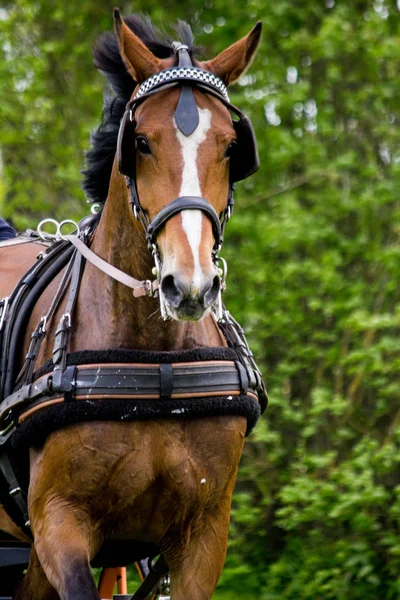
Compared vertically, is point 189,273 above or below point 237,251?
below

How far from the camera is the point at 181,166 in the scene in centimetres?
→ 280

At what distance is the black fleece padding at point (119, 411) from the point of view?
119 inches

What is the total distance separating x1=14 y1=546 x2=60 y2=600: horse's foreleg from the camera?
350 cm

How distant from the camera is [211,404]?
311cm

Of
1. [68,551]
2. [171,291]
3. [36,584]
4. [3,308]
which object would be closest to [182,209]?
[171,291]

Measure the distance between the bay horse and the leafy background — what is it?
9.11 feet

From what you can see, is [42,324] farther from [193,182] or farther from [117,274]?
[193,182]

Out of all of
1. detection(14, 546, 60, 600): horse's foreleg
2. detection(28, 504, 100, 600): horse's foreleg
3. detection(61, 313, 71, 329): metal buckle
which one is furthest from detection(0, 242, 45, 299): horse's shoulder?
detection(28, 504, 100, 600): horse's foreleg

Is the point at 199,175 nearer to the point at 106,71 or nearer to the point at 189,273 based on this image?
the point at 189,273

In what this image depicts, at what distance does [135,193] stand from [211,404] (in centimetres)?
67

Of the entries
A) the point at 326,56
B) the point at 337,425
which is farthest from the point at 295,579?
the point at 326,56

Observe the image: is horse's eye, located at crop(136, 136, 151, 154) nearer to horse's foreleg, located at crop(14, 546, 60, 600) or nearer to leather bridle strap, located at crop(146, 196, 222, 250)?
leather bridle strap, located at crop(146, 196, 222, 250)

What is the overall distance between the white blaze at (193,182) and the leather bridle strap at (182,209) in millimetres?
16

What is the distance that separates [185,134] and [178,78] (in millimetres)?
211
